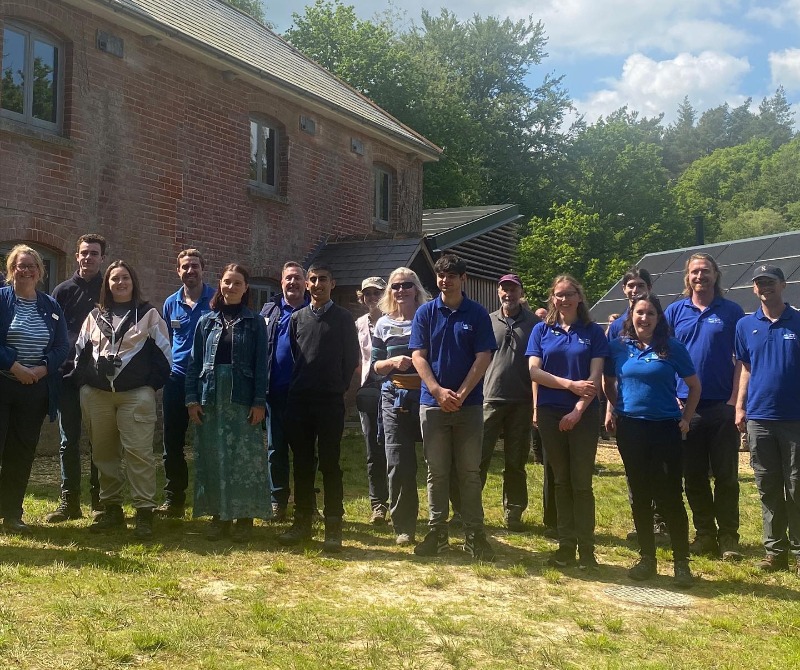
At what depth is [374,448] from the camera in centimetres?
710

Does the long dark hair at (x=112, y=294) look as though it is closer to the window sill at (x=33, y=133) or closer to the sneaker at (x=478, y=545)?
the sneaker at (x=478, y=545)

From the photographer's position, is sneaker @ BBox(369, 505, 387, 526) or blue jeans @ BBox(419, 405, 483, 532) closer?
blue jeans @ BBox(419, 405, 483, 532)

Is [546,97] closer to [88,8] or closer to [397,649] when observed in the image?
[88,8]

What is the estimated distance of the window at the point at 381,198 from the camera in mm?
17891

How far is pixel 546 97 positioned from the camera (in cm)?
4700

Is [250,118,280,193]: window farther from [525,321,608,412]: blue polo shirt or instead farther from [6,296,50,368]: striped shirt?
[525,321,608,412]: blue polo shirt

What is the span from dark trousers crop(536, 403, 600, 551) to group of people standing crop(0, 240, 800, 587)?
0.05 ft

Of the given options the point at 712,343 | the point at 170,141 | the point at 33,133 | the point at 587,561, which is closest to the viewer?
the point at 587,561

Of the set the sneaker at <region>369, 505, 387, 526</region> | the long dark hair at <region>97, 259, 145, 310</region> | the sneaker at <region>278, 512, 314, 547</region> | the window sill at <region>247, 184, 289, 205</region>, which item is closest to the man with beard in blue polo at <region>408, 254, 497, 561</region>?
the sneaker at <region>278, 512, 314, 547</region>

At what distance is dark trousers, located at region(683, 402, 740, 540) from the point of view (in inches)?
240

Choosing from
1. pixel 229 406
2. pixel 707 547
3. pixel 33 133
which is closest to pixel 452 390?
pixel 229 406

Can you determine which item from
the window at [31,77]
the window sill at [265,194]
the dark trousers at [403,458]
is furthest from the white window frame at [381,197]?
the dark trousers at [403,458]

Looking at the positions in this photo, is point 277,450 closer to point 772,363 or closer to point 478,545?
point 478,545

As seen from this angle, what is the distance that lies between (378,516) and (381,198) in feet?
39.2
